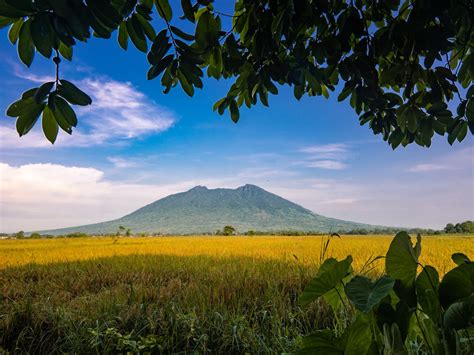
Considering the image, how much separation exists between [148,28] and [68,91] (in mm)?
465

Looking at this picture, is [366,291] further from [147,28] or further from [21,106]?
[147,28]

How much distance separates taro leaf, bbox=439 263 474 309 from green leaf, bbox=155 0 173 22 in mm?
1110

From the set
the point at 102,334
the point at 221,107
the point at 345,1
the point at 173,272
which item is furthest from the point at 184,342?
the point at 173,272

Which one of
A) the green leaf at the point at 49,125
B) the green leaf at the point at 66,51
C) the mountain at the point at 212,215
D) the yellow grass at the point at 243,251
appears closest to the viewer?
the green leaf at the point at 49,125

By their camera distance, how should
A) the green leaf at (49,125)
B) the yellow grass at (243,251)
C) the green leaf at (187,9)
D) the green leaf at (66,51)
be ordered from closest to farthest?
the green leaf at (49,125), the green leaf at (187,9), the green leaf at (66,51), the yellow grass at (243,251)

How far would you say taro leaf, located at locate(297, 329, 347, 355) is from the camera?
748 mm

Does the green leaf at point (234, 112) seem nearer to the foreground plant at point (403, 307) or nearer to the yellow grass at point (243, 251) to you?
the foreground plant at point (403, 307)

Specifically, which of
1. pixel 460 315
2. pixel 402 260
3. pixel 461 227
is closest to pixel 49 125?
pixel 402 260

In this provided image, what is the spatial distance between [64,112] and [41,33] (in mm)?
190

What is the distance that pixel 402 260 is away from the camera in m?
0.74

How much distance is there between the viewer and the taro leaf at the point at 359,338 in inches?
27.6

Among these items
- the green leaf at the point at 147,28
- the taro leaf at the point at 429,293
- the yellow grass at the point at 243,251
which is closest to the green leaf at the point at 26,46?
the green leaf at the point at 147,28

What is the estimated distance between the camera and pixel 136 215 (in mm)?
178500

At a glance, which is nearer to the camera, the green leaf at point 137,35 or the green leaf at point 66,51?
the green leaf at point 137,35
